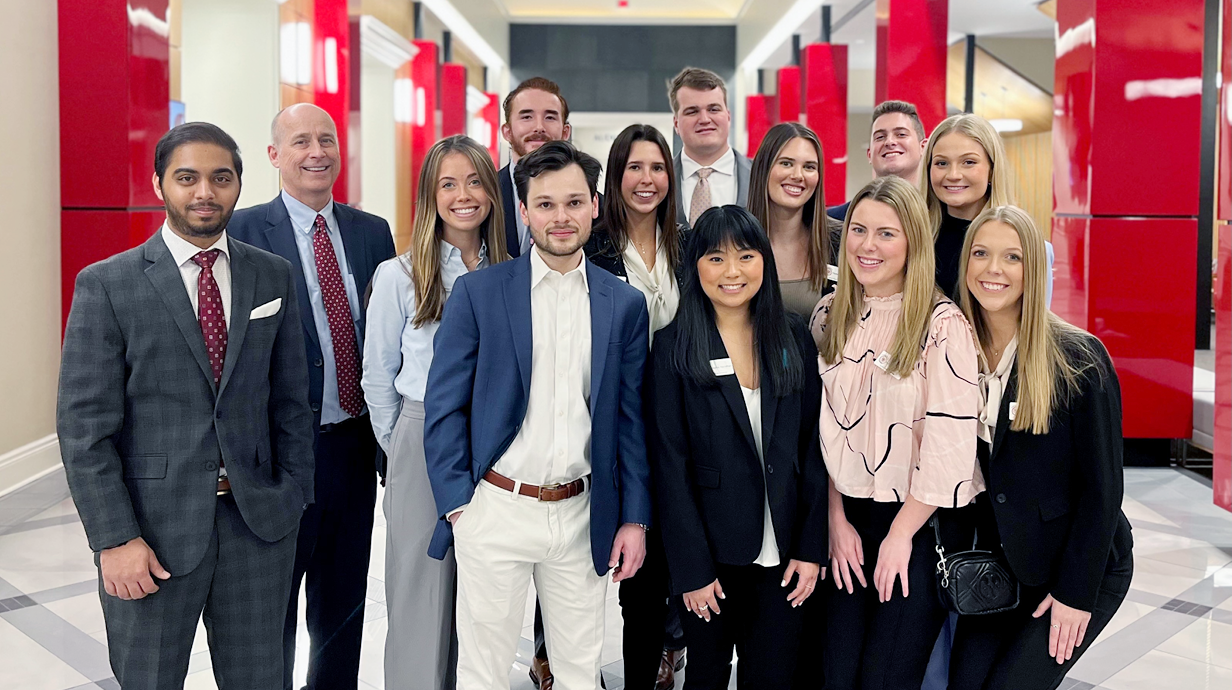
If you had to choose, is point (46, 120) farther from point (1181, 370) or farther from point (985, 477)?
point (1181, 370)

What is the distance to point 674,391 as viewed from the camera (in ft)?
7.86

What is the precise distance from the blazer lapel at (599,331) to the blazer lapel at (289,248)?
0.90 metres

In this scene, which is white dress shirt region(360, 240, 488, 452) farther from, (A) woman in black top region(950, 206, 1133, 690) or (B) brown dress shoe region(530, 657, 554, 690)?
(A) woman in black top region(950, 206, 1133, 690)

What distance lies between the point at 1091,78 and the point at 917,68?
1955 millimetres

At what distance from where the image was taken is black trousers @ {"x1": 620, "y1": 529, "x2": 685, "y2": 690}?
2809 millimetres

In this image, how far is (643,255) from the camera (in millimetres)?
2904

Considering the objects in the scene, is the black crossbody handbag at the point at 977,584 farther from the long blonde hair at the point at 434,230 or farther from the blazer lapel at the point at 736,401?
the long blonde hair at the point at 434,230

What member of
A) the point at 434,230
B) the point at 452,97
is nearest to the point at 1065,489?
the point at 434,230

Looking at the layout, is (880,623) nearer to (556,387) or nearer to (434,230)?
(556,387)

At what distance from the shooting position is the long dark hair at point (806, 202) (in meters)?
2.92

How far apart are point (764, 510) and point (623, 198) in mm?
1034

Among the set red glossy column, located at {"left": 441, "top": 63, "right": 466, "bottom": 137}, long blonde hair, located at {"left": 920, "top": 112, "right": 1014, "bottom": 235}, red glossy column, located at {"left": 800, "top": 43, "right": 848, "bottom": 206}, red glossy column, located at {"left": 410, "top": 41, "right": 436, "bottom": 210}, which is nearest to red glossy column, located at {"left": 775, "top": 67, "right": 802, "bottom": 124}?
red glossy column, located at {"left": 800, "top": 43, "right": 848, "bottom": 206}

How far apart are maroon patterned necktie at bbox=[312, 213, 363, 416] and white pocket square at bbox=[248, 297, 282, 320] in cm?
57

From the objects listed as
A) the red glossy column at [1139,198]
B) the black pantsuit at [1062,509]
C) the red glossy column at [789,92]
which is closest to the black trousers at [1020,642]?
the black pantsuit at [1062,509]
